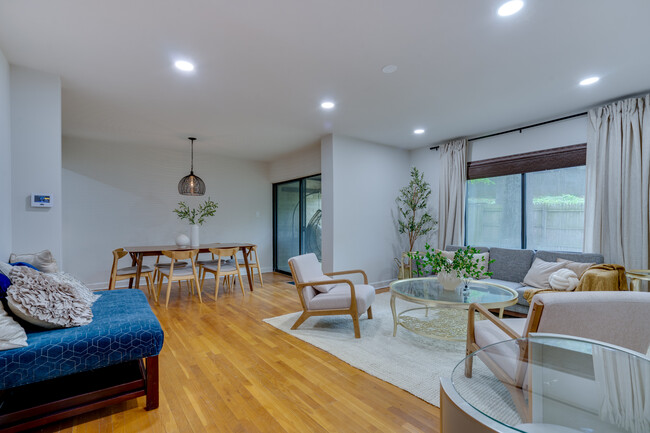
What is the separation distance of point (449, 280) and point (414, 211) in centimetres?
263

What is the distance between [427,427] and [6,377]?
2.16m

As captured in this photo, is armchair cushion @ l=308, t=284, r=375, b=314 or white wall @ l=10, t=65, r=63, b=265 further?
armchair cushion @ l=308, t=284, r=375, b=314

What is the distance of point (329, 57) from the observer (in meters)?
2.63

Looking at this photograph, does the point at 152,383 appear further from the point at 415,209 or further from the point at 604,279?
the point at 415,209

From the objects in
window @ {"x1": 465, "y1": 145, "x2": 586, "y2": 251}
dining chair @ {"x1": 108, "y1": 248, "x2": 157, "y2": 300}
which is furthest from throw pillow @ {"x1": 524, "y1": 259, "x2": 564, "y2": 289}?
dining chair @ {"x1": 108, "y1": 248, "x2": 157, "y2": 300}

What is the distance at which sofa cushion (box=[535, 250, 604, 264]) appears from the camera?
3416 mm

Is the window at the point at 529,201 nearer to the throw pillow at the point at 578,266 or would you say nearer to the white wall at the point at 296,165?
the throw pillow at the point at 578,266

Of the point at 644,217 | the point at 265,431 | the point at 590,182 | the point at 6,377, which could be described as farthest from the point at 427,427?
the point at 590,182

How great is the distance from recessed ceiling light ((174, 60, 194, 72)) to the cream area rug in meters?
2.71

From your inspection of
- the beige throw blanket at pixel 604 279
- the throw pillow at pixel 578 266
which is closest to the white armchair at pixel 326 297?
the beige throw blanket at pixel 604 279

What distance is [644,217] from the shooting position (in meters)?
3.27

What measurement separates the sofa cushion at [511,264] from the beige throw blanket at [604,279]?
90 cm

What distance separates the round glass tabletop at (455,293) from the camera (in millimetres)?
2707

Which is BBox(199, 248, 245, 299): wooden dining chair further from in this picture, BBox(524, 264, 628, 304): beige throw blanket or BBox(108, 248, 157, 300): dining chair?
BBox(524, 264, 628, 304): beige throw blanket
